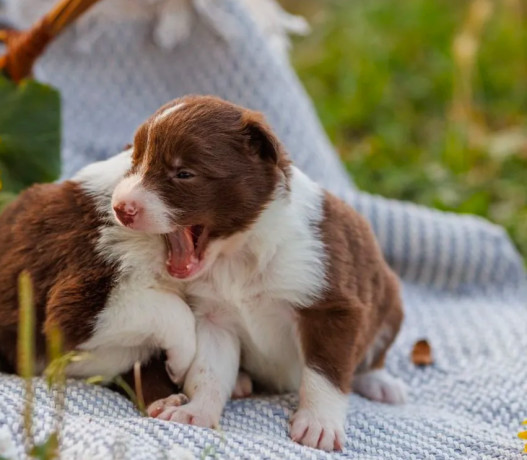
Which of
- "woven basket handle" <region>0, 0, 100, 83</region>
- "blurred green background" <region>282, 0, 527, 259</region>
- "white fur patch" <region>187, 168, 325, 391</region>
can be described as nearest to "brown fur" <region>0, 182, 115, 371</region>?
"white fur patch" <region>187, 168, 325, 391</region>

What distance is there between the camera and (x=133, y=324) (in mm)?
2291

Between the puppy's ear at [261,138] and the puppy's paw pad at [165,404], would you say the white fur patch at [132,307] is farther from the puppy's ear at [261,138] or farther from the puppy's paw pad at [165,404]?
the puppy's ear at [261,138]

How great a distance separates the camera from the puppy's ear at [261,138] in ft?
7.24

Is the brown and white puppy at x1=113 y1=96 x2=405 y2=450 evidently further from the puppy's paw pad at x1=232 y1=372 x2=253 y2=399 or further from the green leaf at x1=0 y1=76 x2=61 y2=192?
the green leaf at x1=0 y1=76 x2=61 y2=192

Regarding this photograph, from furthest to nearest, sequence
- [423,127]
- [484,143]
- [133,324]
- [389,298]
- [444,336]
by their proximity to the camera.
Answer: [423,127], [484,143], [444,336], [389,298], [133,324]

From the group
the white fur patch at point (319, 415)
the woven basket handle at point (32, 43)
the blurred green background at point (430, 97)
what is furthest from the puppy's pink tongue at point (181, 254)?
the blurred green background at point (430, 97)

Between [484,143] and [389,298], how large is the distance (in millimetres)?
3009

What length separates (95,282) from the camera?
2314 mm

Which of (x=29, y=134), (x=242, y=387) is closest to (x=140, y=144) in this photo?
(x=242, y=387)

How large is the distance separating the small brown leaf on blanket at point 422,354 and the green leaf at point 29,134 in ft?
4.62

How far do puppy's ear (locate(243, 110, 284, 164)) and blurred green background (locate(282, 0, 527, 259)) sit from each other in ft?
7.97

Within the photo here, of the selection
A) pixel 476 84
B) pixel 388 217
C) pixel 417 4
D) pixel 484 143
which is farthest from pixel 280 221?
pixel 417 4

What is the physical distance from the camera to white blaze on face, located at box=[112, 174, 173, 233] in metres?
2.10

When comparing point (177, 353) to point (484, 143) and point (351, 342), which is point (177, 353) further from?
point (484, 143)
